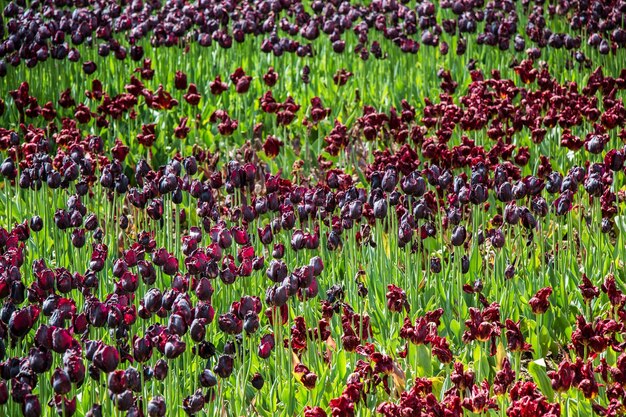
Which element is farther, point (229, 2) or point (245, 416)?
point (229, 2)

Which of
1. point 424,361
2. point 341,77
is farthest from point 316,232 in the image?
point 341,77

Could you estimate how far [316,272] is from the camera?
3.70m

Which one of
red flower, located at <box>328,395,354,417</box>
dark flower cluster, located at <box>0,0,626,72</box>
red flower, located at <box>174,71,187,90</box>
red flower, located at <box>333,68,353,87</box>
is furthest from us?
dark flower cluster, located at <box>0,0,626,72</box>

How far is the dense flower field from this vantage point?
3125 mm

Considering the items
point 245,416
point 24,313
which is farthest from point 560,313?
point 24,313

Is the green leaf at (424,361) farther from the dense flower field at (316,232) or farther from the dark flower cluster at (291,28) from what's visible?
the dark flower cluster at (291,28)

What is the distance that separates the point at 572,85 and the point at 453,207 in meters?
2.10

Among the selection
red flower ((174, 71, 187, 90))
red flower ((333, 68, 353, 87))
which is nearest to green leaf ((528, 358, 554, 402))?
red flower ((174, 71, 187, 90))

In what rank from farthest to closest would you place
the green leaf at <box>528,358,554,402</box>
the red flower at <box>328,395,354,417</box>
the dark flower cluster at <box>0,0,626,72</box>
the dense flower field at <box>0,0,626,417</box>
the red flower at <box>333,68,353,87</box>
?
the dark flower cluster at <box>0,0,626,72</box> → the red flower at <box>333,68,353,87</box> → the green leaf at <box>528,358,554,402</box> → the dense flower field at <box>0,0,626,417</box> → the red flower at <box>328,395,354,417</box>

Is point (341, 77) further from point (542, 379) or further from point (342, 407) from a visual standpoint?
point (342, 407)

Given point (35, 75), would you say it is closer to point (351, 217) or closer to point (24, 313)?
point (351, 217)

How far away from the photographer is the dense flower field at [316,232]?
3125 millimetres

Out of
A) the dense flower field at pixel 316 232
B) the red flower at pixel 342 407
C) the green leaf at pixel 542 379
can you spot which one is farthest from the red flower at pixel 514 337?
the red flower at pixel 342 407

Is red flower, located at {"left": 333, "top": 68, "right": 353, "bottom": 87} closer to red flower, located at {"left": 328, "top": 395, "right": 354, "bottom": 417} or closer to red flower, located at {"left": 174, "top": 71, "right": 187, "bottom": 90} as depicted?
red flower, located at {"left": 174, "top": 71, "right": 187, "bottom": 90}
